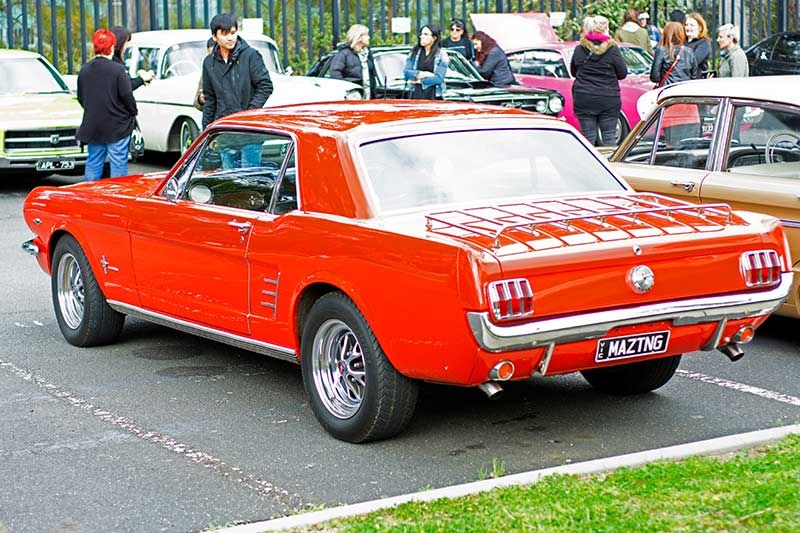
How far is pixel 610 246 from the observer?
5863mm

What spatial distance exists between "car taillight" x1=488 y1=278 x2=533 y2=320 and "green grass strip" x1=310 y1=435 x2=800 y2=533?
26.7 inches

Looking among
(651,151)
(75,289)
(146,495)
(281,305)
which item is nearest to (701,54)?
(651,151)

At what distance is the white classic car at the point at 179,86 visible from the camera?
1759cm

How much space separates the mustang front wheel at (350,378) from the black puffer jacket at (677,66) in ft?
34.1

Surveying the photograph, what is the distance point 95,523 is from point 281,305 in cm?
167

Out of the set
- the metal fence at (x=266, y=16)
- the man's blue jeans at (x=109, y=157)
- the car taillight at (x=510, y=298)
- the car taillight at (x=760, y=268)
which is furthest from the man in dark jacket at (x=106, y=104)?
the metal fence at (x=266, y=16)

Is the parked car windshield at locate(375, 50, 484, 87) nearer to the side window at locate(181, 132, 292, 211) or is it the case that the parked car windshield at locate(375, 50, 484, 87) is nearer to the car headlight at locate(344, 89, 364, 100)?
the car headlight at locate(344, 89, 364, 100)

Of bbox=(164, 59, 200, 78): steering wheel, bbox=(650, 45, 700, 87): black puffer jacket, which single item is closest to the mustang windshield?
bbox=(650, 45, 700, 87): black puffer jacket

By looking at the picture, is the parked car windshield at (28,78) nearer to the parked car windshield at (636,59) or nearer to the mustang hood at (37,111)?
the mustang hood at (37,111)

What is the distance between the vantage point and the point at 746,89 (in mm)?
8758

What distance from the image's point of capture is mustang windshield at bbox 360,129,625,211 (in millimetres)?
6559

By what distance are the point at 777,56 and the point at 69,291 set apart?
54.8 feet

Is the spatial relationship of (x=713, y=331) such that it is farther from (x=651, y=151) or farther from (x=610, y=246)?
(x=651, y=151)

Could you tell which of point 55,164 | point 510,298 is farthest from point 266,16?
point 510,298
